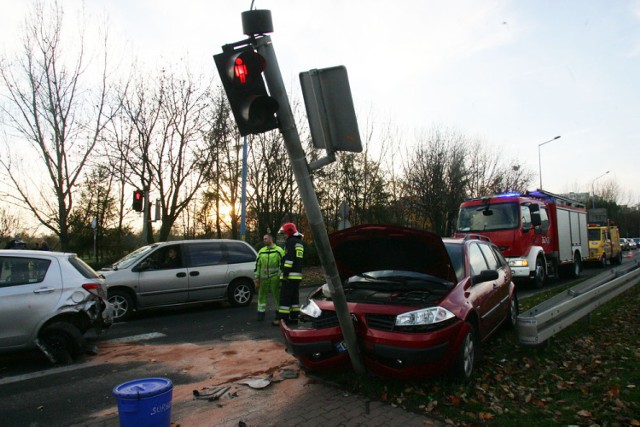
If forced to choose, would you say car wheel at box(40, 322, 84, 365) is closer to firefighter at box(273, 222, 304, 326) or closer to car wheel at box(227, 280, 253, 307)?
firefighter at box(273, 222, 304, 326)

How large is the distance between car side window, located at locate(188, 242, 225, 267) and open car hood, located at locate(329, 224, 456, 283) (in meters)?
5.66

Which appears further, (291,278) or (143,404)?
(291,278)

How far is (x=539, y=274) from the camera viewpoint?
1376 cm

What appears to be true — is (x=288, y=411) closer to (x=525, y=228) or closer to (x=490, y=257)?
(x=490, y=257)

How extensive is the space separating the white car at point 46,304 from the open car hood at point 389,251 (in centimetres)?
379

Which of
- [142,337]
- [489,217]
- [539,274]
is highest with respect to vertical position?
[489,217]

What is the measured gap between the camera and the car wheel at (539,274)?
1357 cm

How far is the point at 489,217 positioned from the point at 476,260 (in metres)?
8.47

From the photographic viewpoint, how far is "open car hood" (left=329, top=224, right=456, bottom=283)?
5.08 meters

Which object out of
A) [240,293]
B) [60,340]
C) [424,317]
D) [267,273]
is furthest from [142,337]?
[424,317]

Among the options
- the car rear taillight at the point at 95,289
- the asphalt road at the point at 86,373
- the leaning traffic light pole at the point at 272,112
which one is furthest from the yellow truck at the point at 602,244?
the car rear taillight at the point at 95,289

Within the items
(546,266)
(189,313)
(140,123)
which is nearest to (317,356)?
(189,313)

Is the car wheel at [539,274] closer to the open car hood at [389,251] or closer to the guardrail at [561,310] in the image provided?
the guardrail at [561,310]

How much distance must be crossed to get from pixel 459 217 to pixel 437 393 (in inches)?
426
